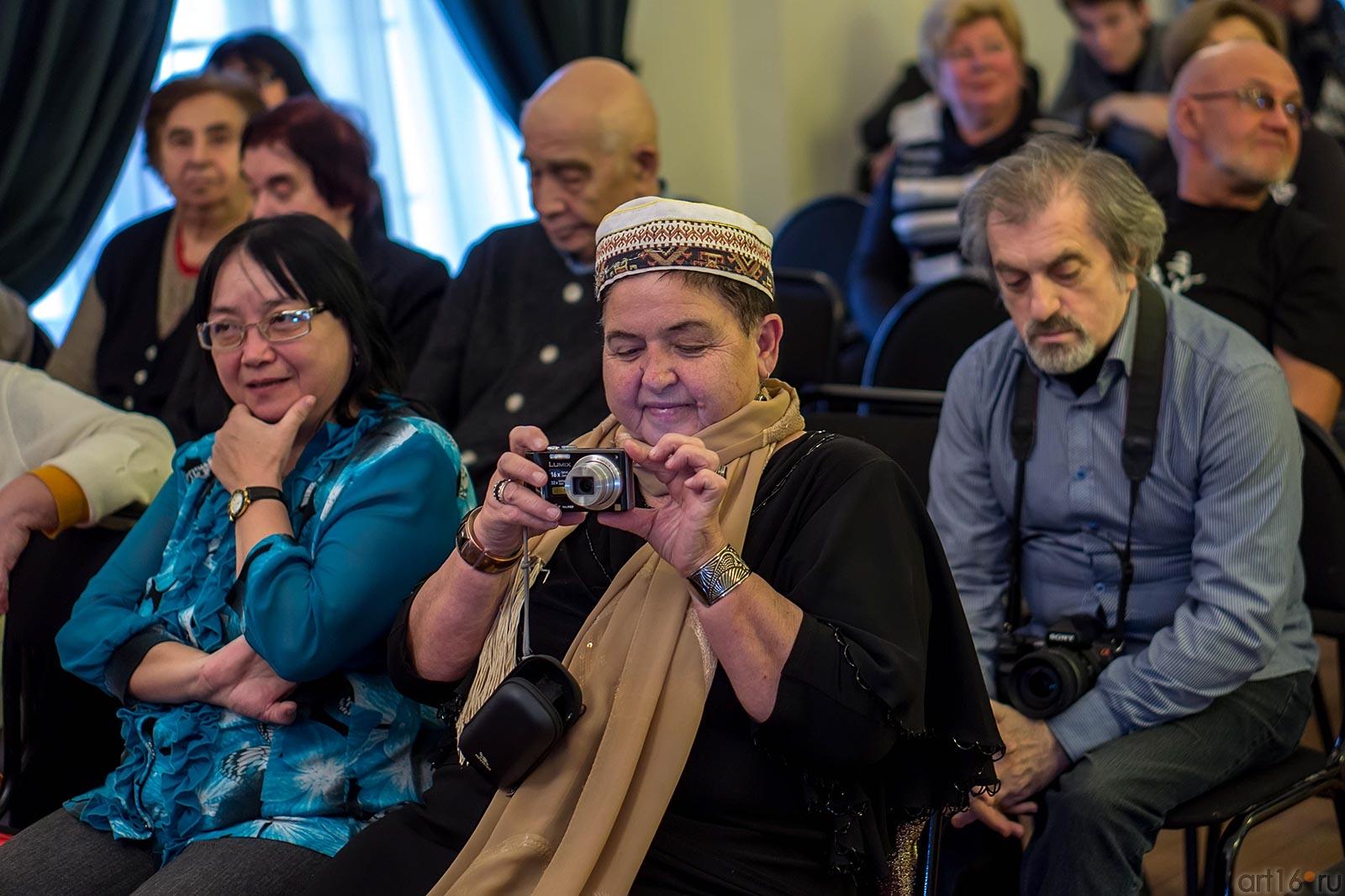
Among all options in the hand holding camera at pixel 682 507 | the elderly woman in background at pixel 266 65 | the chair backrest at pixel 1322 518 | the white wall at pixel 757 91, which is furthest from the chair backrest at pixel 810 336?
the white wall at pixel 757 91

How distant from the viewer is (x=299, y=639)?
190cm

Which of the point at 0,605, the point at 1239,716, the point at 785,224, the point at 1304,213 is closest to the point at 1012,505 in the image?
the point at 1239,716

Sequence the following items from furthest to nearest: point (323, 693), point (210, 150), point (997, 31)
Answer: point (997, 31) → point (210, 150) → point (323, 693)

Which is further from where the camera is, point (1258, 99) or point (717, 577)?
point (1258, 99)

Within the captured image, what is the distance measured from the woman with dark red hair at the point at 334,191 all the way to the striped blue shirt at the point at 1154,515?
1396 mm

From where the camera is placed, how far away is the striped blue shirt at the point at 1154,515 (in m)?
2.09

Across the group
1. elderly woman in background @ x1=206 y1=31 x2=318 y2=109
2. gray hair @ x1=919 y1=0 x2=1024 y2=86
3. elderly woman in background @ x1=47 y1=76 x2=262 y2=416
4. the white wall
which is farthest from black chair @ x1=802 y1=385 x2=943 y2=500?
the white wall

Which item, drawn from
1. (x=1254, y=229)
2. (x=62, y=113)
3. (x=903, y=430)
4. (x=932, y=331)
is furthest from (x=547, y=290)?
(x=62, y=113)

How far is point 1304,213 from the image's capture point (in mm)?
3207

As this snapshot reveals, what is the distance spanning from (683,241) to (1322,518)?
3.80 ft

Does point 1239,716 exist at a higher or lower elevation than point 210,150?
lower

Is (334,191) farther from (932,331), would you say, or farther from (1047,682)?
(1047,682)

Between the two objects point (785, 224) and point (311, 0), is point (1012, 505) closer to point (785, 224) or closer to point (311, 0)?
point (785, 224)

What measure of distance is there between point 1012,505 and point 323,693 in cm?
111
